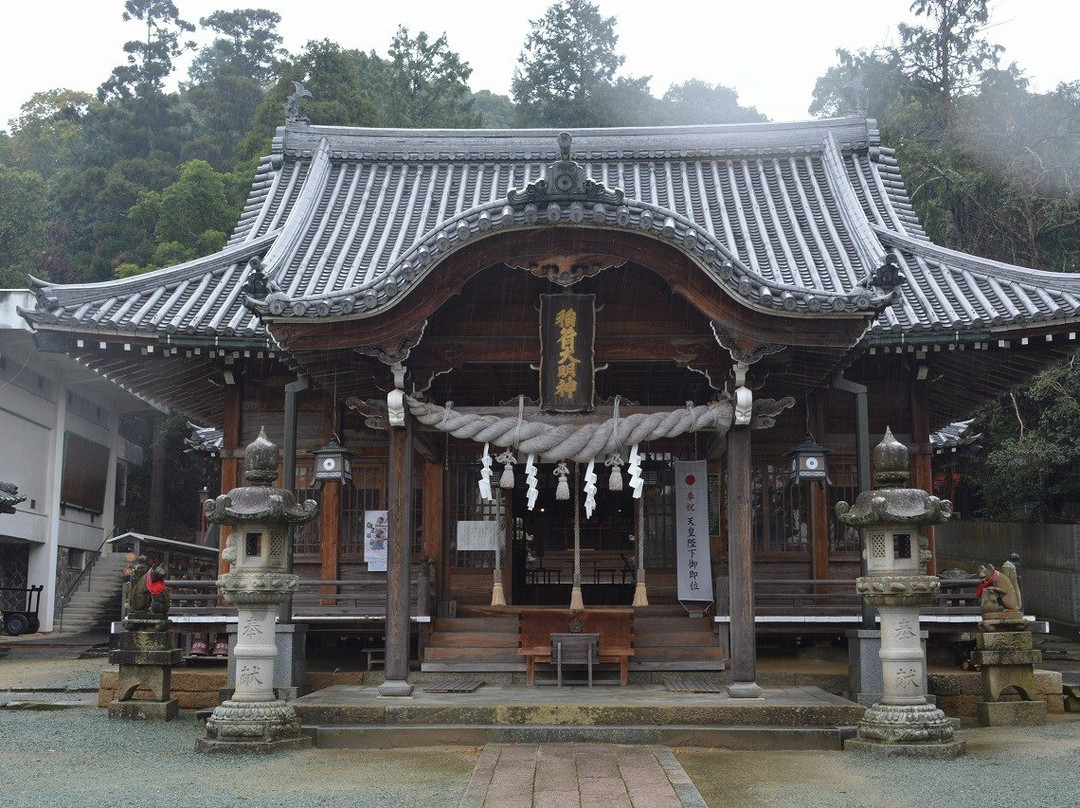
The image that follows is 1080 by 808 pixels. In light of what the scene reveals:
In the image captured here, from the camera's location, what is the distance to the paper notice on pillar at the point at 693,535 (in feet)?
48.2

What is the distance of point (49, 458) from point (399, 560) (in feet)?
75.5

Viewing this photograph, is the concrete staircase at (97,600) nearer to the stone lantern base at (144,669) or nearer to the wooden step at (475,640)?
the stone lantern base at (144,669)

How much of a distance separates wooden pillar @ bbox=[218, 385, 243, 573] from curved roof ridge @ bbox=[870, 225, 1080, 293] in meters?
10.2

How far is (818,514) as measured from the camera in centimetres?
1459

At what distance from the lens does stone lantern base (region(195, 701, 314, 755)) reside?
959 centimetres

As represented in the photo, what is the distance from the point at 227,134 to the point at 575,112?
1957 cm

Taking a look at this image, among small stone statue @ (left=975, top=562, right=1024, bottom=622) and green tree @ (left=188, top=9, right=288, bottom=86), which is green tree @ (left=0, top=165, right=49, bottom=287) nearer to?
green tree @ (left=188, top=9, right=288, bottom=86)

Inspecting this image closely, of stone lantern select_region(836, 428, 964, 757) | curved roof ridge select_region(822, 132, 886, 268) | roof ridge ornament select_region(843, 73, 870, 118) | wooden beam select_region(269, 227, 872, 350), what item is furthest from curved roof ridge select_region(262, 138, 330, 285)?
roof ridge ornament select_region(843, 73, 870, 118)

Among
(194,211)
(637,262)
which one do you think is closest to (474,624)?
(637,262)

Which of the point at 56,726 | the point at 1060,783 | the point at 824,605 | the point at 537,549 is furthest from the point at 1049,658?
the point at 56,726

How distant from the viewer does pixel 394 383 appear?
461 inches

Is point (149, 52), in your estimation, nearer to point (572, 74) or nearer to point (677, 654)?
point (572, 74)

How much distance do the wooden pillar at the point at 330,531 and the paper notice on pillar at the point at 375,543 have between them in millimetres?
414

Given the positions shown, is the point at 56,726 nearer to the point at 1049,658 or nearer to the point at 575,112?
the point at 1049,658
